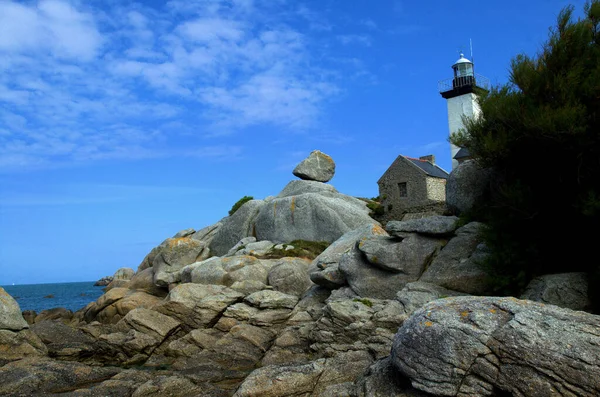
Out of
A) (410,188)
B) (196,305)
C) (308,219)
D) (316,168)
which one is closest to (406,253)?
(196,305)

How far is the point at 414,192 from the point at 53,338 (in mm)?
27323

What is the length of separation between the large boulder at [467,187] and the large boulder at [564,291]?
755 cm

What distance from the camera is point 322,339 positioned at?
59.0 ft

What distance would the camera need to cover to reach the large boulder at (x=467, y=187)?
2314cm

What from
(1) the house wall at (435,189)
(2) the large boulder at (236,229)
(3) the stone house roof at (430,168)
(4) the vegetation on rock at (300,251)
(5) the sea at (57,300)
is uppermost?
(3) the stone house roof at (430,168)

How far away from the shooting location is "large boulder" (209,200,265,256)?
39156 millimetres

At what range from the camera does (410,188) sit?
40031 millimetres

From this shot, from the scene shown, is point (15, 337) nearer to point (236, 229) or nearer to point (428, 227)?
point (428, 227)

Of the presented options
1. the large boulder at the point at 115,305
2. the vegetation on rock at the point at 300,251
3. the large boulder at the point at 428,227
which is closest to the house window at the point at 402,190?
the vegetation on rock at the point at 300,251

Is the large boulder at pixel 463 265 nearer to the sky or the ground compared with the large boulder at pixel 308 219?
nearer to the ground

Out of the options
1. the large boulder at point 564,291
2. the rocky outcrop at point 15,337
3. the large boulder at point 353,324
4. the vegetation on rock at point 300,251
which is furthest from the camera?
the vegetation on rock at point 300,251

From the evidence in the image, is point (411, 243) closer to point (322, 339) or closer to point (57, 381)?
point (322, 339)

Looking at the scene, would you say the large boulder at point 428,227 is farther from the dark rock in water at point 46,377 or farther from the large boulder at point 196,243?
the large boulder at point 196,243

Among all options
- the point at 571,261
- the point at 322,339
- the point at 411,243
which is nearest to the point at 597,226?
the point at 571,261
